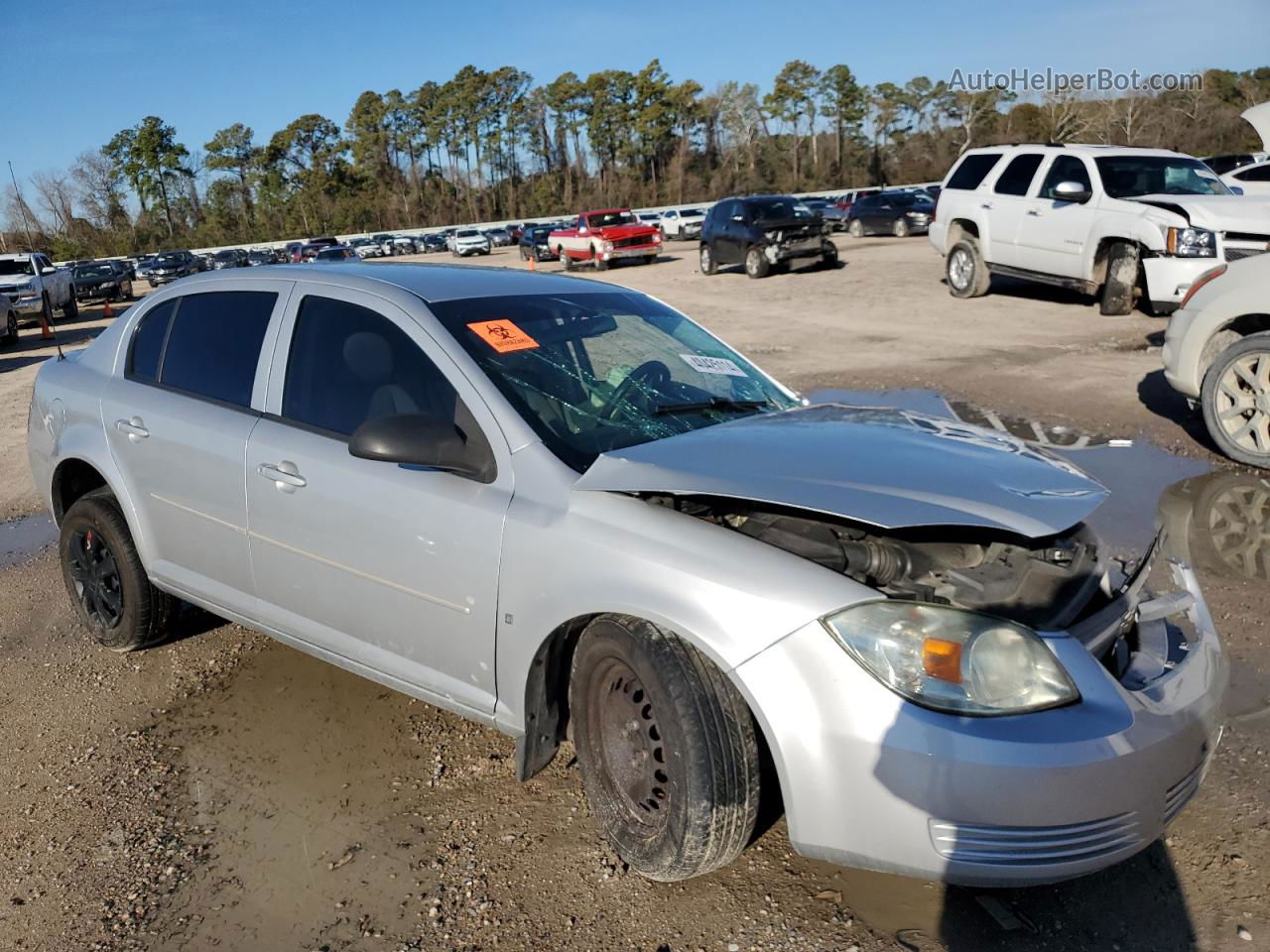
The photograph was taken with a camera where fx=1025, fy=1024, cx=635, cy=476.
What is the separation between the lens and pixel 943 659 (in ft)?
7.54

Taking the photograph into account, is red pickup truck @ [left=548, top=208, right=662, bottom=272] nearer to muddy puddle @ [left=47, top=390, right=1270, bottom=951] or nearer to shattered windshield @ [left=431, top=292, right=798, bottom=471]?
shattered windshield @ [left=431, top=292, right=798, bottom=471]

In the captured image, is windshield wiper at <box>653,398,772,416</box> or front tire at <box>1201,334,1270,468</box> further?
front tire at <box>1201,334,1270,468</box>

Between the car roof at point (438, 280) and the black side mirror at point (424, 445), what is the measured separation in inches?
25.2

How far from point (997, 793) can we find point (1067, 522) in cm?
70

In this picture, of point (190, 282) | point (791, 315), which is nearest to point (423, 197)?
point (791, 315)

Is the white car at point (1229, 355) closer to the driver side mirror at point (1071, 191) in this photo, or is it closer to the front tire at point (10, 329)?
the driver side mirror at point (1071, 191)

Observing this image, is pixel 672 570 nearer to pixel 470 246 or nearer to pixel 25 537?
pixel 25 537

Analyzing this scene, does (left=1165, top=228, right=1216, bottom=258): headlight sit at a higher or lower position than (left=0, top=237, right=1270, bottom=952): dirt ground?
higher

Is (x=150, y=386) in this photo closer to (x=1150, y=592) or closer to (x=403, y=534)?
(x=403, y=534)

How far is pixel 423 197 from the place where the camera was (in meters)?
97.4

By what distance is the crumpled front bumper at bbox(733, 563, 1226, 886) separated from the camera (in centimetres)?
222

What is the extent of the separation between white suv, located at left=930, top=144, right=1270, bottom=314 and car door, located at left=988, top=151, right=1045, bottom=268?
0.7 inches

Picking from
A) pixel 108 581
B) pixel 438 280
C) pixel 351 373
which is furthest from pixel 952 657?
pixel 108 581

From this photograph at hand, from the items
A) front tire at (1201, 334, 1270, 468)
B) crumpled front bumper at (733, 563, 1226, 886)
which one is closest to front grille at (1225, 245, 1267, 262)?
front tire at (1201, 334, 1270, 468)
